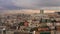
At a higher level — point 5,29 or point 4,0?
point 4,0

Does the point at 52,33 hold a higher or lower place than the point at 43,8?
lower

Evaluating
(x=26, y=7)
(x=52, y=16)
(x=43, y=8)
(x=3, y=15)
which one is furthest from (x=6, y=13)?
(x=52, y=16)

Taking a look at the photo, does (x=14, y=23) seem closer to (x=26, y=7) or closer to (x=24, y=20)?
(x=24, y=20)

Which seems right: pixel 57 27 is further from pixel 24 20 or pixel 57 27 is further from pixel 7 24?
pixel 7 24

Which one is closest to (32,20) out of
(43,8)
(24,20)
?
(24,20)

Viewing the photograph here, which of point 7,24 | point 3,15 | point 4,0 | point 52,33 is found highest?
point 4,0

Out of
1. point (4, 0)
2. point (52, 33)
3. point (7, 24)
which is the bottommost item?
point (52, 33)

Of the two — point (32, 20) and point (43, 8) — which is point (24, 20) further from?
point (43, 8)

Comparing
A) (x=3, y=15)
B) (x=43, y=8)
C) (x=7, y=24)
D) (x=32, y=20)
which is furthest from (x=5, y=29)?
(x=43, y=8)
